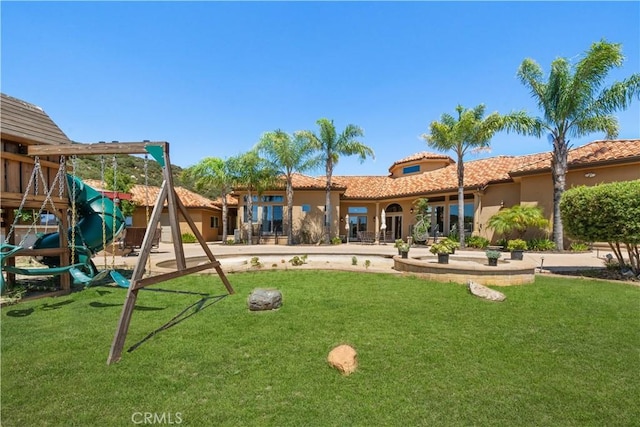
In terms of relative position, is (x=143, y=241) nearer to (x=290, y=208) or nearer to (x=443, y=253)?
(x=443, y=253)

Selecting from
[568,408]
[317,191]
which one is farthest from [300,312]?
[317,191]

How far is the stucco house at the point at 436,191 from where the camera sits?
17.0m

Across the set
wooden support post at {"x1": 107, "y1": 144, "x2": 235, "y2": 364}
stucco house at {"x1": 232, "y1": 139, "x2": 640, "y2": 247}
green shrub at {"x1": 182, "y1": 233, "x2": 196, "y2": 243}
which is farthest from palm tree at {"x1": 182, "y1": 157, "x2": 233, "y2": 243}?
wooden support post at {"x1": 107, "y1": 144, "x2": 235, "y2": 364}

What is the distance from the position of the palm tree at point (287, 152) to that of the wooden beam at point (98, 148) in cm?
1598

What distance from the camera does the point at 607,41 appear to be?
14125 mm

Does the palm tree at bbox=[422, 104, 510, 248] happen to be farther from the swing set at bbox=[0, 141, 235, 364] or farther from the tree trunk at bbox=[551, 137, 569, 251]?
the swing set at bbox=[0, 141, 235, 364]

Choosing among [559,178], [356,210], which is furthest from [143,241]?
[356,210]

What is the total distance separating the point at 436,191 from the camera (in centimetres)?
2261

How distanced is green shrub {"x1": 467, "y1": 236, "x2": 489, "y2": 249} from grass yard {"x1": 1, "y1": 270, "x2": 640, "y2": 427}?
13.1m

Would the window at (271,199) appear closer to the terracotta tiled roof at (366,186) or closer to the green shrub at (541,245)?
the terracotta tiled roof at (366,186)

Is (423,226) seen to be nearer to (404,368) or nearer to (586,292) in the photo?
(586,292)

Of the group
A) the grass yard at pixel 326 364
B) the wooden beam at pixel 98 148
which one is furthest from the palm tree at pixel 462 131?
the wooden beam at pixel 98 148

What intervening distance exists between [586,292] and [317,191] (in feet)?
62.7

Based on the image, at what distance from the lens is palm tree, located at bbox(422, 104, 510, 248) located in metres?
18.0
